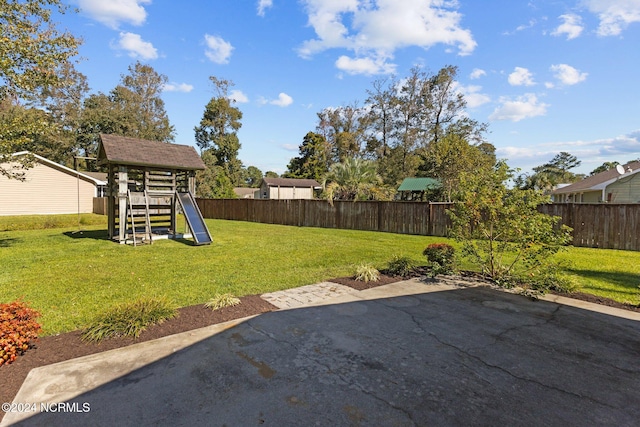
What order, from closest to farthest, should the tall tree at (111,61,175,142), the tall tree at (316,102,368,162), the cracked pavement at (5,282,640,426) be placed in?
the cracked pavement at (5,282,640,426) → the tall tree at (111,61,175,142) → the tall tree at (316,102,368,162)

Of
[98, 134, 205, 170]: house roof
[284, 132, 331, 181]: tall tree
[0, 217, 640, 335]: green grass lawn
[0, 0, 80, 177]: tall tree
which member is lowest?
[0, 217, 640, 335]: green grass lawn

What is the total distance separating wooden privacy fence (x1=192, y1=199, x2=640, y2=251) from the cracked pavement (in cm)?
392

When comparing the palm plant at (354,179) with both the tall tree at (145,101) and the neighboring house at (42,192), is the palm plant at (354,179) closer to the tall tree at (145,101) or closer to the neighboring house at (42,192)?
the neighboring house at (42,192)

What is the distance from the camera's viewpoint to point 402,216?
13.8 m

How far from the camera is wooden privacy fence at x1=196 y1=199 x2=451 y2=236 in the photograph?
42.7 ft

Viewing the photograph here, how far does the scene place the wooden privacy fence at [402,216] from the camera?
9648 millimetres

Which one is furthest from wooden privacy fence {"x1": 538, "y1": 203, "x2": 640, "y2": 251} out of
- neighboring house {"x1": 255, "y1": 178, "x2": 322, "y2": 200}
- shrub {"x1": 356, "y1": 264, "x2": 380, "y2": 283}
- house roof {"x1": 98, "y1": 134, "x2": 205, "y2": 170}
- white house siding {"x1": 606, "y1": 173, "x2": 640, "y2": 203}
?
neighboring house {"x1": 255, "y1": 178, "x2": 322, "y2": 200}

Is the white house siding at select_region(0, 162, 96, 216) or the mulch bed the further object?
the white house siding at select_region(0, 162, 96, 216)

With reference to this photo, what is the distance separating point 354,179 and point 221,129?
90.4ft

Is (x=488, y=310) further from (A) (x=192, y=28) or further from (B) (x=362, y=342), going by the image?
(A) (x=192, y=28)

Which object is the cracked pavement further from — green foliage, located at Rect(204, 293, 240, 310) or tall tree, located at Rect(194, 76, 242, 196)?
tall tree, located at Rect(194, 76, 242, 196)

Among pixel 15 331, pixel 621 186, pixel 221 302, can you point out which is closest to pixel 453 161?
pixel 621 186

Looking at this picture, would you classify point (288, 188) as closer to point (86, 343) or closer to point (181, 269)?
point (181, 269)

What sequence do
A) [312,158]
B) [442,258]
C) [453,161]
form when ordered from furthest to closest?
[312,158]
[453,161]
[442,258]
